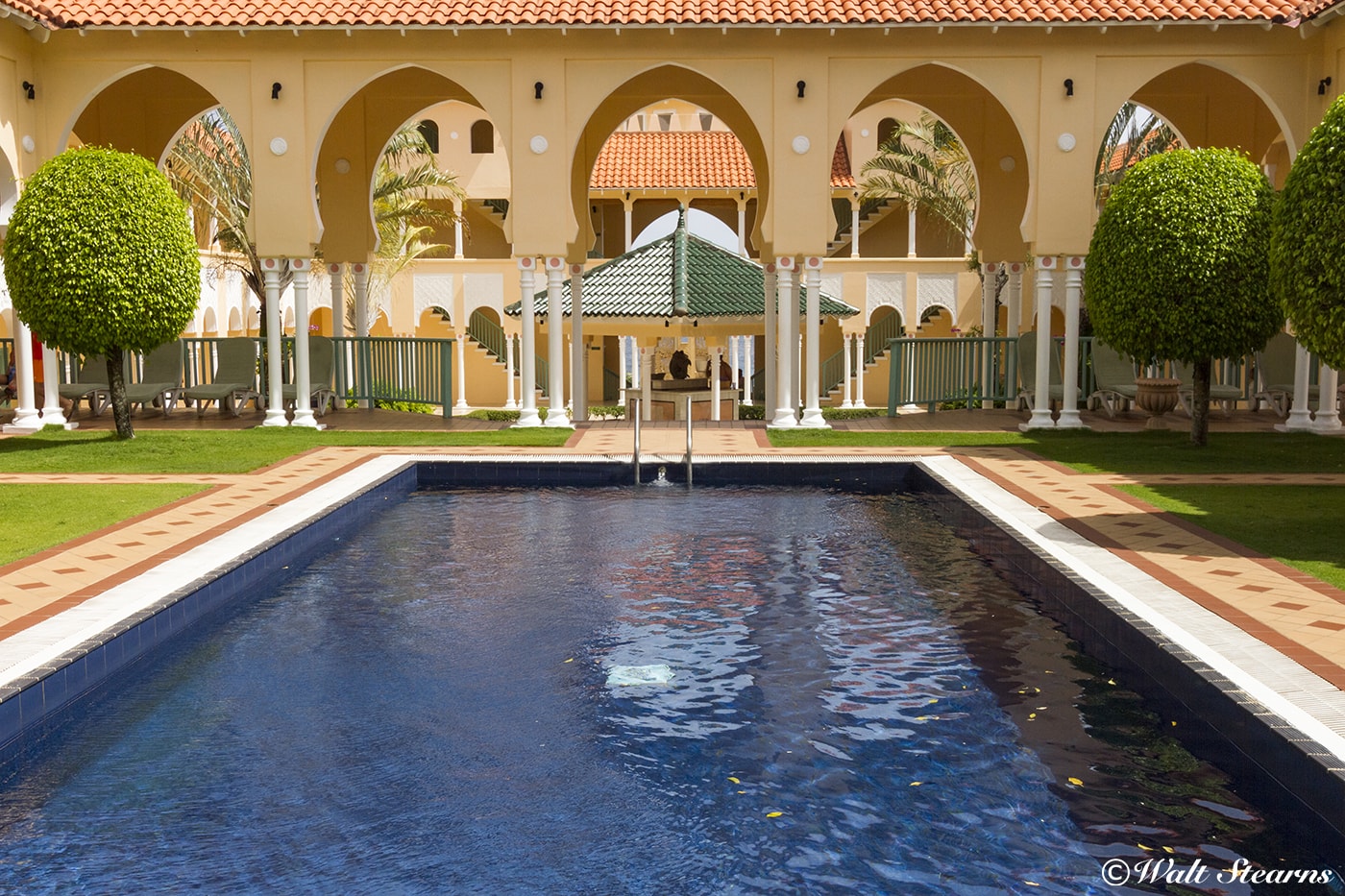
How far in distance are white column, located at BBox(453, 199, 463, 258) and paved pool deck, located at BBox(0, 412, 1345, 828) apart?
68.8 feet

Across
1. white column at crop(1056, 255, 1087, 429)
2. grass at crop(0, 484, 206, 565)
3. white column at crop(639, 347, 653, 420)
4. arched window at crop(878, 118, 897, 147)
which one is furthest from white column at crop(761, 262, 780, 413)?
arched window at crop(878, 118, 897, 147)

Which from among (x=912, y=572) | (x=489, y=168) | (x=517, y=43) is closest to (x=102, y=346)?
(x=517, y=43)

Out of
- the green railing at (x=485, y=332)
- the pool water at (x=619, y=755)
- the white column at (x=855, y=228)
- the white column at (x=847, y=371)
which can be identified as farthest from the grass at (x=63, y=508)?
the green railing at (x=485, y=332)

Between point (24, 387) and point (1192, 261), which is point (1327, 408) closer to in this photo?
point (1192, 261)

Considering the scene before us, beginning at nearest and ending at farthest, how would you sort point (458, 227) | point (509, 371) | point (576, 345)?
point (576, 345) → point (509, 371) → point (458, 227)

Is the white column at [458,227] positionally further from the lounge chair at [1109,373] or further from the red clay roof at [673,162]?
the lounge chair at [1109,373]

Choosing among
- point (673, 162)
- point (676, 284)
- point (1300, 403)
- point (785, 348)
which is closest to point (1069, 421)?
point (1300, 403)

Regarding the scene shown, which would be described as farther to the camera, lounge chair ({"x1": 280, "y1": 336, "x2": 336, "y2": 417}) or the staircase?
the staircase

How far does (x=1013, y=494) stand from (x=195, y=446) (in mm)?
8912

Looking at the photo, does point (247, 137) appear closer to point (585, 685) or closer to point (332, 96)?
point (332, 96)

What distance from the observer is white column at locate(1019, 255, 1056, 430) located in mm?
17453

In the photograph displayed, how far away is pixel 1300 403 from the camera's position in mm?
17141

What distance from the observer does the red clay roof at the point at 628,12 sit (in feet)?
55.0

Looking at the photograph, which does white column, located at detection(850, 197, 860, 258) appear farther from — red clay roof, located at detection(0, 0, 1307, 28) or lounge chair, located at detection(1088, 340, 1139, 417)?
red clay roof, located at detection(0, 0, 1307, 28)
